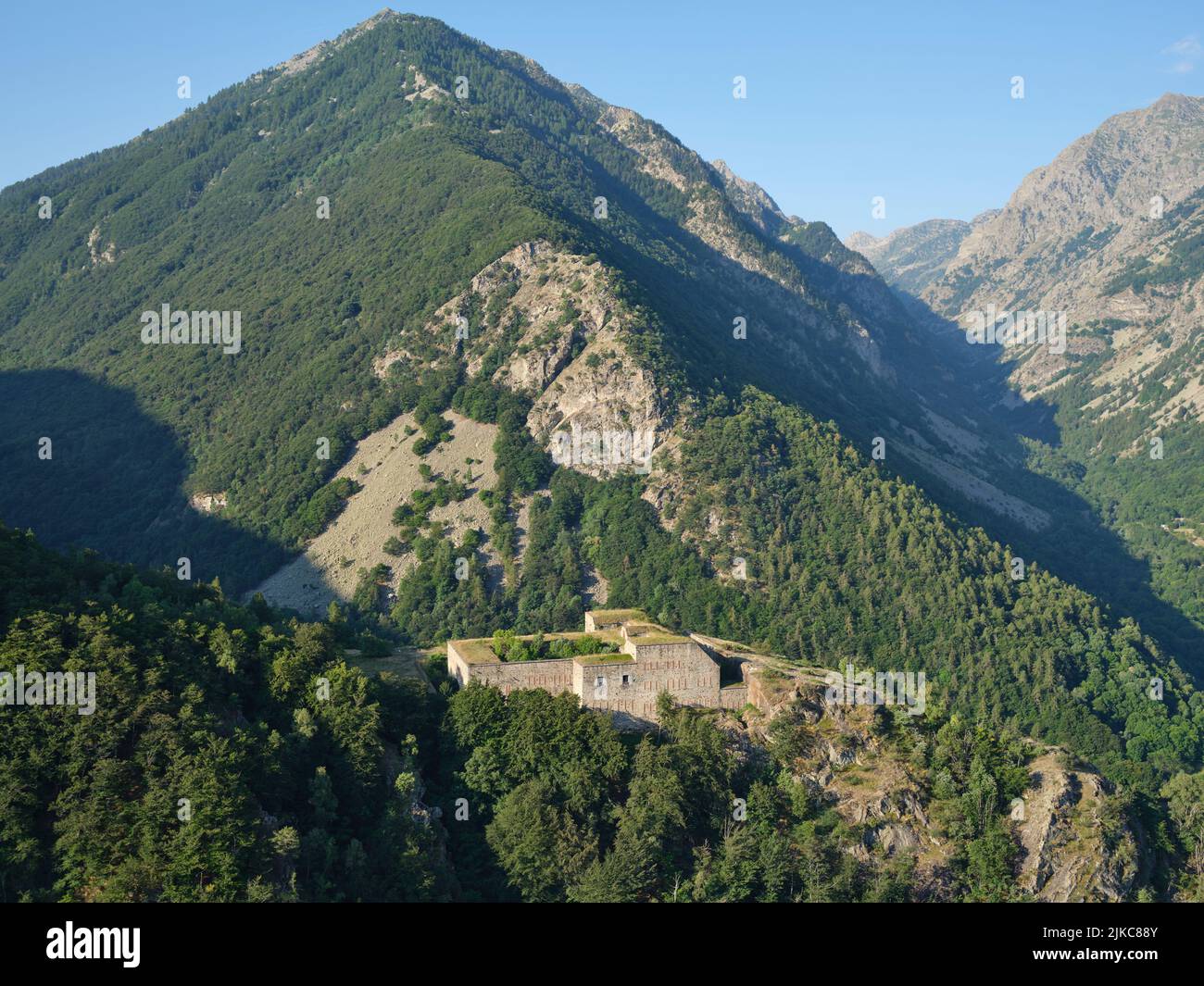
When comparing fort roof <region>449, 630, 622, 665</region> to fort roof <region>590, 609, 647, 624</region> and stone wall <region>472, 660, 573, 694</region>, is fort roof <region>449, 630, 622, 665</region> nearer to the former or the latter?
stone wall <region>472, 660, 573, 694</region>

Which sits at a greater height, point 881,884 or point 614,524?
point 614,524

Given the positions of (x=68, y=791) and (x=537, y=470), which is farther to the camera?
(x=537, y=470)

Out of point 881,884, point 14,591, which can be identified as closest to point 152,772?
point 14,591

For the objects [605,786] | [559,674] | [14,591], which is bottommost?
[605,786]

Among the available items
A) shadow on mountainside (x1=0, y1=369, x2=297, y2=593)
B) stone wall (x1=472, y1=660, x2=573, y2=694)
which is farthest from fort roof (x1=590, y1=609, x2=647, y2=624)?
shadow on mountainside (x1=0, y1=369, x2=297, y2=593)

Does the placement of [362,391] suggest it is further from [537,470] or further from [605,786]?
[605,786]

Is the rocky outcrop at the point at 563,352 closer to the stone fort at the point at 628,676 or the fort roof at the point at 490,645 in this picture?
the fort roof at the point at 490,645

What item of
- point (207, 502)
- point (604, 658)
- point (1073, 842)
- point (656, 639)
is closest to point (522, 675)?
point (604, 658)

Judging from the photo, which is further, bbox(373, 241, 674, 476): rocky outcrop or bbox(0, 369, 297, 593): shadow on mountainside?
bbox(373, 241, 674, 476): rocky outcrop

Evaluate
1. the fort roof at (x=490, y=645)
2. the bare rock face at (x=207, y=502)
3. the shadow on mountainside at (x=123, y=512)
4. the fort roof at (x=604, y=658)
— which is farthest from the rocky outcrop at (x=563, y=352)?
the fort roof at (x=604, y=658)
